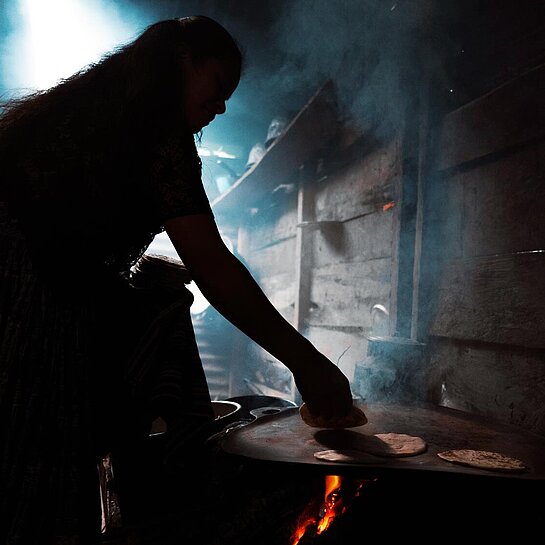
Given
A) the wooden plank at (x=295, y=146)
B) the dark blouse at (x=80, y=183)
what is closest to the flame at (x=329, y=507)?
the dark blouse at (x=80, y=183)

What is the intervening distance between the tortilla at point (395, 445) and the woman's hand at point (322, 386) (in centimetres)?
22

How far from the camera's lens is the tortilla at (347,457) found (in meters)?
1.32

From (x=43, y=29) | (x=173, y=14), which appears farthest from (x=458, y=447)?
(x=43, y=29)

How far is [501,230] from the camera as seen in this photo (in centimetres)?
246

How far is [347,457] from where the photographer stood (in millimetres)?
1361

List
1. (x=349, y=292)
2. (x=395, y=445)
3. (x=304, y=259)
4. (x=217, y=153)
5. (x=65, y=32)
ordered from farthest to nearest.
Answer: (x=217, y=153) < (x=65, y=32) < (x=304, y=259) < (x=349, y=292) < (x=395, y=445)

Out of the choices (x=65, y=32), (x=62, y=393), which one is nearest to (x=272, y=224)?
(x=65, y=32)

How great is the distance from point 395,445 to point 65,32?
→ 689 cm

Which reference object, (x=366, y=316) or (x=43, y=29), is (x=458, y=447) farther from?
(x=43, y=29)

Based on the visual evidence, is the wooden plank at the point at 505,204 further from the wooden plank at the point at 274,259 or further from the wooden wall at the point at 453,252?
the wooden plank at the point at 274,259

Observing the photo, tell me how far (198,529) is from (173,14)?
5.53 meters

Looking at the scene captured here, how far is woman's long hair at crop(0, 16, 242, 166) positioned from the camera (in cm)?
139

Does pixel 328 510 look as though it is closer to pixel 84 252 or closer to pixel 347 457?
pixel 347 457

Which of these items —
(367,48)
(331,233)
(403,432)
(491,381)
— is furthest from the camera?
(331,233)
